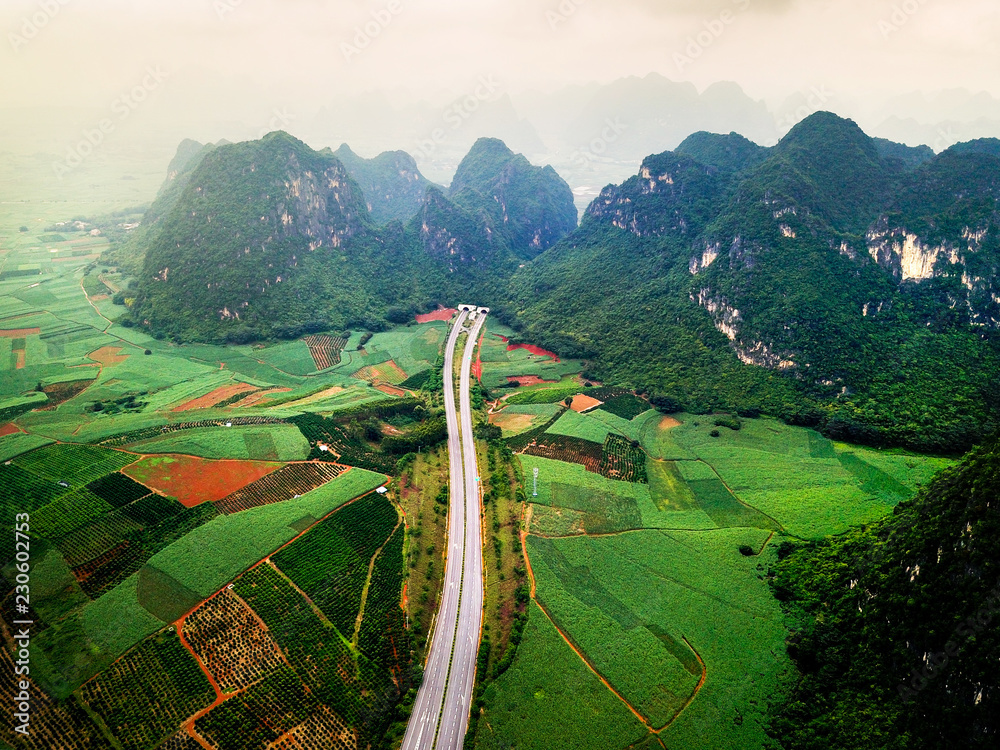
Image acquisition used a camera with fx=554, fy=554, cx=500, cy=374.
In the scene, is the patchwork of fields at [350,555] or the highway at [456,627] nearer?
the patchwork of fields at [350,555]

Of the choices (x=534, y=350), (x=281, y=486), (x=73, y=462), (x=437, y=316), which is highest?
(x=437, y=316)

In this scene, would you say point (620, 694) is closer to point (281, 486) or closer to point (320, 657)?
point (320, 657)

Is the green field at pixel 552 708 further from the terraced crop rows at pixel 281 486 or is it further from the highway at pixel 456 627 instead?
the terraced crop rows at pixel 281 486

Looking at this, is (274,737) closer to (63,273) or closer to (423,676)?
(423,676)

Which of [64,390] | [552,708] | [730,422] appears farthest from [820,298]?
[64,390]

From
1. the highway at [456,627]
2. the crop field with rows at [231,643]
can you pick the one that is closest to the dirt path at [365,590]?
the crop field with rows at [231,643]

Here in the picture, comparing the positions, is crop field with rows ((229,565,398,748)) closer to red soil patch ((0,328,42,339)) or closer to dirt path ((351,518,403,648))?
dirt path ((351,518,403,648))
